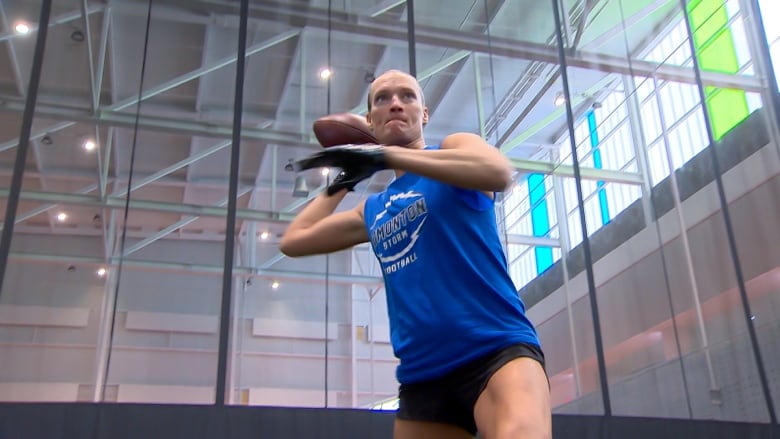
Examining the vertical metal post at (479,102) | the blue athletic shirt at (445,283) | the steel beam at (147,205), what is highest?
the vertical metal post at (479,102)

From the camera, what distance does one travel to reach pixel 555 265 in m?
5.03

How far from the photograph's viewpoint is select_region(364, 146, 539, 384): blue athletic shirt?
141 centimetres

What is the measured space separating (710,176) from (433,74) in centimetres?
217

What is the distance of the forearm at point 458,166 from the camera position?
4.46ft

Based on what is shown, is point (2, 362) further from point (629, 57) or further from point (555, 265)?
point (629, 57)

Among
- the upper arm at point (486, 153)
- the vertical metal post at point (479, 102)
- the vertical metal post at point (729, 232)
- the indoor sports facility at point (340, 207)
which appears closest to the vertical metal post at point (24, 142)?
the indoor sports facility at point (340, 207)

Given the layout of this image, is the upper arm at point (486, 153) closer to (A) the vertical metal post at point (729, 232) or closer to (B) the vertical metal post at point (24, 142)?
(B) the vertical metal post at point (24, 142)

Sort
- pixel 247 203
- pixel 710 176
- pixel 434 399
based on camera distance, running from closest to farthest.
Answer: pixel 434 399, pixel 247 203, pixel 710 176

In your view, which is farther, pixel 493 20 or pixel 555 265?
pixel 493 20

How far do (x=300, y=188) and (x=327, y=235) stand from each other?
3569 millimetres

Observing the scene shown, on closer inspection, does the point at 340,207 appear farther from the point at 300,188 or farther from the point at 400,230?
the point at 400,230

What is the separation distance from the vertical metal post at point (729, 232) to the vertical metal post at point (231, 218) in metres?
3.16

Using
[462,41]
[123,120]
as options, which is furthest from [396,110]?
[462,41]

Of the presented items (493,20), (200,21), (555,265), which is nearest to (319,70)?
(200,21)
